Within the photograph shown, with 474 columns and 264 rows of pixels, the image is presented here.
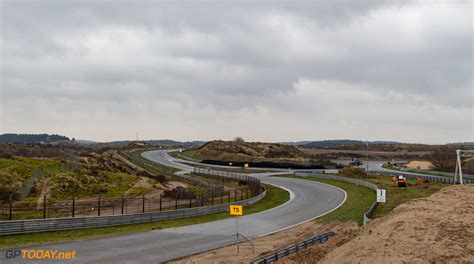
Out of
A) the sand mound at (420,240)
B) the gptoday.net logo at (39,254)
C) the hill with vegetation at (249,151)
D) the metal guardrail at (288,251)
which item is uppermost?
the hill with vegetation at (249,151)

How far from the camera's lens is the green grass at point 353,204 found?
125 feet

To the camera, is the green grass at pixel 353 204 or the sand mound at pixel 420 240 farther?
the green grass at pixel 353 204

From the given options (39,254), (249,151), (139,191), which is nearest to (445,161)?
(249,151)

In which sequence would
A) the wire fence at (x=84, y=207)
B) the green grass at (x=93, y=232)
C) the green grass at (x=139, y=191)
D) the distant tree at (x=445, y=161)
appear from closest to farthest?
the green grass at (x=93, y=232) < the wire fence at (x=84, y=207) < the green grass at (x=139, y=191) < the distant tree at (x=445, y=161)

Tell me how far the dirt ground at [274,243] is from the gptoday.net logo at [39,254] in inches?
→ 251

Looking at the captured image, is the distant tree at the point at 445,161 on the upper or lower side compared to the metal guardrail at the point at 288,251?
upper

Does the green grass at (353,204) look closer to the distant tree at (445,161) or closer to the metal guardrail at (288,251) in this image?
the metal guardrail at (288,251)

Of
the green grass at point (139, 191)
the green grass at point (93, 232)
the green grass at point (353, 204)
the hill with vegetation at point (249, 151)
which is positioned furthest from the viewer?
the hill with vegetation at point (249, 151)

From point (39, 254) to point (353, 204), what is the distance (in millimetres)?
34847

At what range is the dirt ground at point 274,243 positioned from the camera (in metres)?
22.8

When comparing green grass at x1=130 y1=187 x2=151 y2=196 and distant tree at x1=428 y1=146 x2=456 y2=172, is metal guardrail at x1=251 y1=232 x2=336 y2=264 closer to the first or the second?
green grass at x1=130 y1=187 x2=151 y2=196

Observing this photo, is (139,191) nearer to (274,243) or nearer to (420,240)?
(274,243)

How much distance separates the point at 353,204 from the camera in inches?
1879

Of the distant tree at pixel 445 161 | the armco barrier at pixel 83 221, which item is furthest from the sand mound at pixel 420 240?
the distant tree at pixel 445 161
